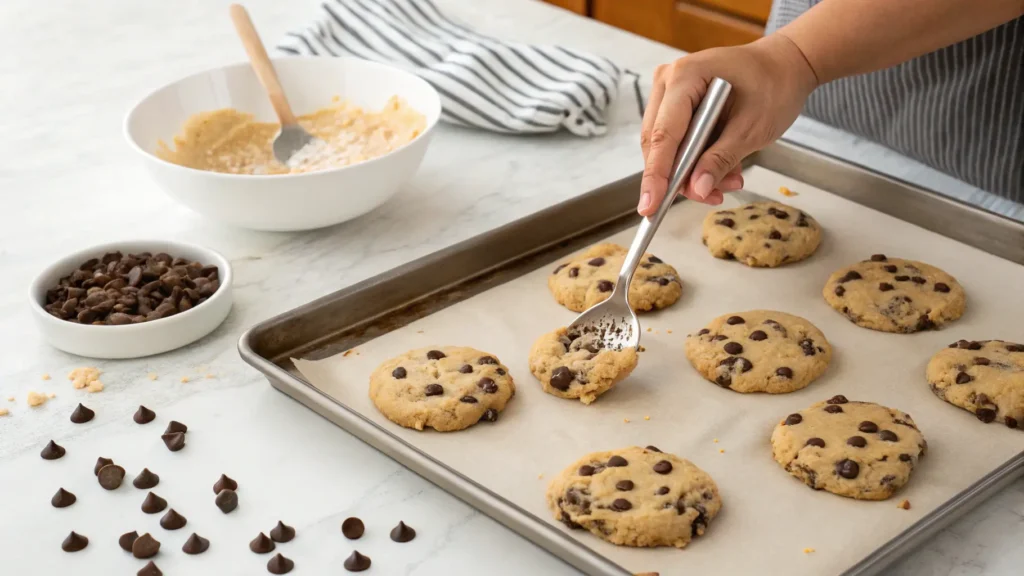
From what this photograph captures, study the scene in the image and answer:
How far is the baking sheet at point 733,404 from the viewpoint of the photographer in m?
1.05

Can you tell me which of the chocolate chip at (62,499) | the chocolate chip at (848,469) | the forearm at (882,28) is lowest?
the chocolate chip at (62,499)

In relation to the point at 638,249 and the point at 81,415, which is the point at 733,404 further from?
the point at 81,415

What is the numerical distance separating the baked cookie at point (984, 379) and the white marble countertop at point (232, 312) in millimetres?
144

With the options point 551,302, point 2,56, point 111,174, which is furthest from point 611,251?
point 2,56

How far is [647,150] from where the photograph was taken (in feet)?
4.61

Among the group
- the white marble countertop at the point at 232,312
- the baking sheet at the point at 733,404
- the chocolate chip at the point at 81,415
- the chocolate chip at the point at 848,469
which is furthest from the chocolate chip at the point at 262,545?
the chocolate chip at the point at 848,469

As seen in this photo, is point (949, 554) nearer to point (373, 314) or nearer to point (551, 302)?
point (551, 302)

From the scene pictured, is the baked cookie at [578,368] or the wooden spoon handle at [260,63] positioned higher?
the wooden spoon handle at [260,63]

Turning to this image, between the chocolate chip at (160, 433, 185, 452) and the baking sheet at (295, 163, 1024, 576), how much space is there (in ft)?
0.59

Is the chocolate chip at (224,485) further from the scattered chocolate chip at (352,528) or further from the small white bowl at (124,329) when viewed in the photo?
the small white bowl at (124,329)

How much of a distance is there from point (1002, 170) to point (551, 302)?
0.83m

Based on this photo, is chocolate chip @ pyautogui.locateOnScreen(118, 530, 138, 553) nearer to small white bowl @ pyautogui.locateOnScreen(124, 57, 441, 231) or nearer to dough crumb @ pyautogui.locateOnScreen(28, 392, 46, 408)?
dough crumb @ pyautogui.locateOnScreen(28, 392, 46, 408)

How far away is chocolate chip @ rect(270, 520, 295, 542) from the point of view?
3.43ft

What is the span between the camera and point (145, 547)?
1026mm
